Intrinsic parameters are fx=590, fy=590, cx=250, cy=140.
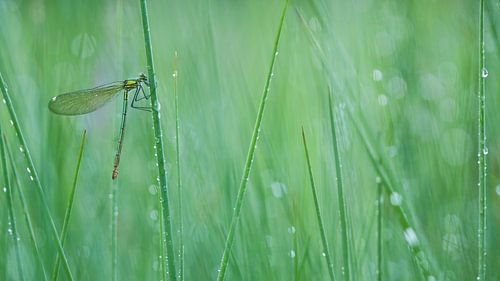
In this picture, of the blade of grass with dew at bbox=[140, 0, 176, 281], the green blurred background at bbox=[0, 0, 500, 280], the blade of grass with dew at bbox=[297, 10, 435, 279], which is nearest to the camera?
the blade of grass with dew at bbox=[140, 0, 176, 281]

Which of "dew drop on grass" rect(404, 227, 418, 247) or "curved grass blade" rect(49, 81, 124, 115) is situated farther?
"curved grass blade" rect(49, 81, 124, 115)

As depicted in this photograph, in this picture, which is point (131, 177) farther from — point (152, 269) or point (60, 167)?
point (152, 269)

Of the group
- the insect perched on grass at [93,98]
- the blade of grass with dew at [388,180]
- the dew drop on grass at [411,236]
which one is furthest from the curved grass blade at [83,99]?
the dew drop on grass at [411,236]

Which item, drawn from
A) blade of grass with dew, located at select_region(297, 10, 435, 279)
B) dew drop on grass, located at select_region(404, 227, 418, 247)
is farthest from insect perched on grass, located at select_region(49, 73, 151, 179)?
dew drop on grass, located at select_region(404, 227, 418, 247)

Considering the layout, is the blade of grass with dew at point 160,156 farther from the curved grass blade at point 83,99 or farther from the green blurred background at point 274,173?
the curved grass blade at point 83,99

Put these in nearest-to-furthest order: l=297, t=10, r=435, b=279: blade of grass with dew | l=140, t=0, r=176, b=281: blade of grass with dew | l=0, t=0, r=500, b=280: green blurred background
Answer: l=140, t=0, r=176, b=281: blade of grass with dew, l=297, t=10, r=435, b=279: blade of grass with dew, l=0, t=0, r=500, b=280: green blurred background

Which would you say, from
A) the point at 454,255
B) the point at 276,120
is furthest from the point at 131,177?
the point at 454,255

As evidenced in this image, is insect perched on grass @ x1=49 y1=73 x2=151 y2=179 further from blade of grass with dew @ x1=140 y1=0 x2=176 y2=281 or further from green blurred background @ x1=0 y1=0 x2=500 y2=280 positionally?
blade of grass with dew @ x1=140 y1=0 x2=176 y2=281

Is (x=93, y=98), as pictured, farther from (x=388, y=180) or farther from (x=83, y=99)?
(x=388, y=180)
